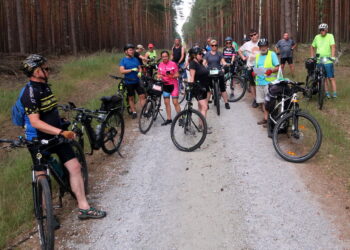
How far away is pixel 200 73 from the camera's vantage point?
7.82 metres

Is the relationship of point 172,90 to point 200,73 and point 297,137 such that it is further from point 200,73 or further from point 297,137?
point 297,137

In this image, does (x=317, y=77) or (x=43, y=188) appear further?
(x=317, y=77)

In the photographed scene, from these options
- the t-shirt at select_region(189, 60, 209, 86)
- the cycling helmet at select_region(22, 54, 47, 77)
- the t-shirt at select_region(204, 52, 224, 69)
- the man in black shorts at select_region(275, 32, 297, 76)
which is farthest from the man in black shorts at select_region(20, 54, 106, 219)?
the man in black shorts at select_region(275, 32, 297, 76)

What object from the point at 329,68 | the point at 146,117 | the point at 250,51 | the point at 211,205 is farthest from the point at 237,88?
the point at 211,205

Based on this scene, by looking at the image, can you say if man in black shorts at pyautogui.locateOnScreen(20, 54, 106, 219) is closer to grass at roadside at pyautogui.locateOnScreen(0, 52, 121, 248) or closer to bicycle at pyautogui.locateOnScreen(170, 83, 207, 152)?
grass at roadside at pyautogui.locateOnScreen(0, 52, 121, 248)

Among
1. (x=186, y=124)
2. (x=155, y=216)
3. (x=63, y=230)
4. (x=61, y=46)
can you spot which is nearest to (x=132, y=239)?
(x=155, y=216)

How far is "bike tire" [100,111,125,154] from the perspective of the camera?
6478 mm

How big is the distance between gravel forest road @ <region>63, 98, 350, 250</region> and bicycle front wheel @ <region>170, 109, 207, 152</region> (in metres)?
0.21

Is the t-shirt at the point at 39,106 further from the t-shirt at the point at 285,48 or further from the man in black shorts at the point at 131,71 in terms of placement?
the t-shirt at the point at 285,48

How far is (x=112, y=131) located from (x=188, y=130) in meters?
1.61

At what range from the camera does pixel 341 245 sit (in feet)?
11.7

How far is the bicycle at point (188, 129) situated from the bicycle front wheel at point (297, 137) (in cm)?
154

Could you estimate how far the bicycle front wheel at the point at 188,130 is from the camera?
6758 millimetres

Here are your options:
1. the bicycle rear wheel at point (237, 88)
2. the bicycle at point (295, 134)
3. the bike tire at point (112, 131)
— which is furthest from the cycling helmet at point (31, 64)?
the bicycle rear wheel at point (237, 88)
